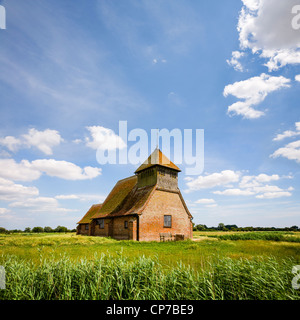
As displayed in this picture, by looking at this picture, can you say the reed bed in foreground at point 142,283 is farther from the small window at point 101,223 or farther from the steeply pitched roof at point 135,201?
the small window at point 101,223

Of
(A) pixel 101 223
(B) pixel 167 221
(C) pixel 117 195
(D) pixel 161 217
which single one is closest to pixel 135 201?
(D) pixel 161 217

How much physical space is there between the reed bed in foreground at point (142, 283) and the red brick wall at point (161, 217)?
18.2m

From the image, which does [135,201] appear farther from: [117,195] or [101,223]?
[101,223]

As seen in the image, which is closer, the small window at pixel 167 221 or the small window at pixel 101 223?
the small window at pixel 167 221

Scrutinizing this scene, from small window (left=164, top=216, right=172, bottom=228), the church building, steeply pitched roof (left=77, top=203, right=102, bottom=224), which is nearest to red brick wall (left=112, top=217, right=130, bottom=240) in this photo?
the church building

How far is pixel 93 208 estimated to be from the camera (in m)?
40.9

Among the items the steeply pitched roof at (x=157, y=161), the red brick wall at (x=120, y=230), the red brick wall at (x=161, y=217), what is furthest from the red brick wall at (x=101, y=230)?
the steeply pitched roof at (x=157, y=161)

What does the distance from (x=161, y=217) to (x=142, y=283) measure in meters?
20.3

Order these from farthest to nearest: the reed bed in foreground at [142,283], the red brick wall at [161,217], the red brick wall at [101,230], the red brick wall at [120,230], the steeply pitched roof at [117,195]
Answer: the steeply pitched roof at [117,195], the red brick wall at [101,230], the red brick wall at [120,230], the red brick wall at [161,217], the reed bed in foreground at [142,283]

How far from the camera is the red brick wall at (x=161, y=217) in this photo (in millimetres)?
23306

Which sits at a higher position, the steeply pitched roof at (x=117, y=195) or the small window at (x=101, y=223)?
the steeply pitched roof at (x=117, y=195)
